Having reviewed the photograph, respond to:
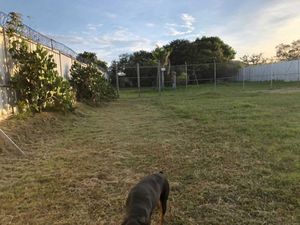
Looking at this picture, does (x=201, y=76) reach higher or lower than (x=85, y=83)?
lower

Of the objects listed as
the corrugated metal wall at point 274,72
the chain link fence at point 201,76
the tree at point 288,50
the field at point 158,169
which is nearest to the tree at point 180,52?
the corrugated metal wall at point 274,72

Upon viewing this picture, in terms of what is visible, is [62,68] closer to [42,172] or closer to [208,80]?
[42,172]

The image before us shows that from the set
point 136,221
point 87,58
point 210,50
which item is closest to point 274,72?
point 210,50

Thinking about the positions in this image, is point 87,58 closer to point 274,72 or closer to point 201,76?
point 201,76

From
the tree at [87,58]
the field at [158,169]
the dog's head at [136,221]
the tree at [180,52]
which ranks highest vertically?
the tree at [180,52]

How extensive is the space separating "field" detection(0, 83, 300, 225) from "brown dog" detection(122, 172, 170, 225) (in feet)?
1.15

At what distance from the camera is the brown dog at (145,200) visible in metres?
2.33

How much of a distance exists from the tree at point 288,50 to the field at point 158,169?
1747 inches

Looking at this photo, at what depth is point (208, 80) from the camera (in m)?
30.0

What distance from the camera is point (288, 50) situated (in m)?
49.9

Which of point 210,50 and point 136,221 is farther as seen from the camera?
point 210,50

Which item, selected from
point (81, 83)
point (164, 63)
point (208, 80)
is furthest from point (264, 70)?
point (81, 83)

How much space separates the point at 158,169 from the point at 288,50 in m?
50.0

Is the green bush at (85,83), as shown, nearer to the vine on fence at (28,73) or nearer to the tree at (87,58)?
the tree at (87,58)
